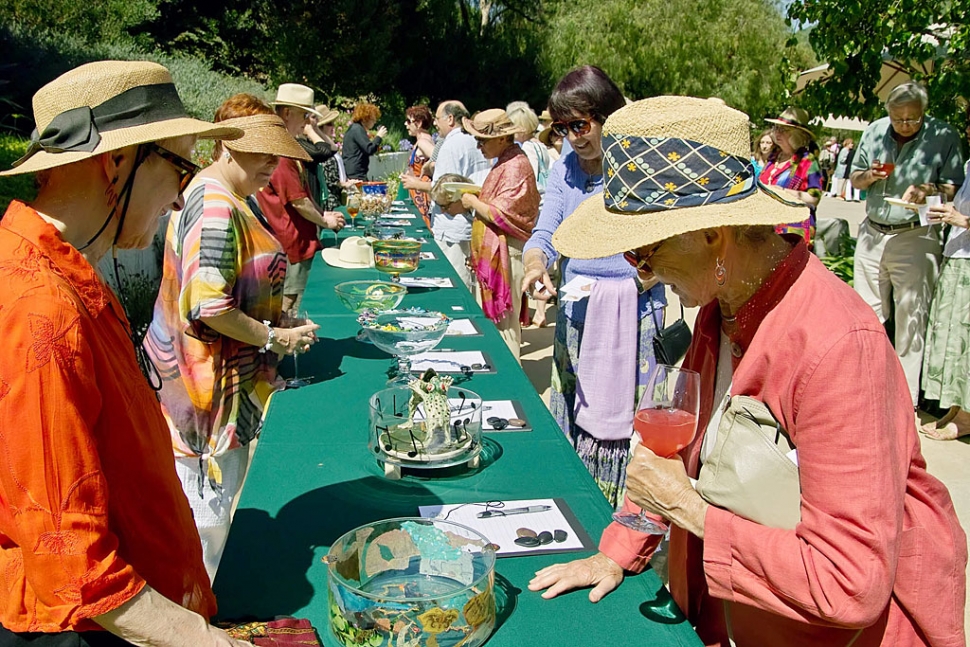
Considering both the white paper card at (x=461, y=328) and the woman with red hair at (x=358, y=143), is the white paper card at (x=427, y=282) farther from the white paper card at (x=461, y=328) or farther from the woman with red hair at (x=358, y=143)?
the woman with red hair at (x=358, y=143)

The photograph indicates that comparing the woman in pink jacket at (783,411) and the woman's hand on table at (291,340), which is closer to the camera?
the woman in pink jacket at (783,411)

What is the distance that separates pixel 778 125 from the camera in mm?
7191

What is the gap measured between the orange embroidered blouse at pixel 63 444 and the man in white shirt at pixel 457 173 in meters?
4.74

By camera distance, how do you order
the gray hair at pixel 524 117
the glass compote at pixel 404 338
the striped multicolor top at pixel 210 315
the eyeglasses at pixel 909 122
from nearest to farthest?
1. the striped multicolor top at pixel 210 315
2. the glass compote at pixel 404 338
3. the eyeglasses at pixel 909 122
4. the gray hair at pixel 524 117

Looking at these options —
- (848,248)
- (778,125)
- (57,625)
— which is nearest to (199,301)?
(57,625)

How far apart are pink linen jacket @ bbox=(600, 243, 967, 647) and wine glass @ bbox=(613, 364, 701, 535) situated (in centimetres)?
10

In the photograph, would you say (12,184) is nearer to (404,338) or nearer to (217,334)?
(217,334)

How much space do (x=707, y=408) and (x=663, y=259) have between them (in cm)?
38

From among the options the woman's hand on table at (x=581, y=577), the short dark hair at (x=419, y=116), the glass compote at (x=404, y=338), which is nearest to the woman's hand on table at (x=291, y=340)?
the glass compote at (x=404, y=338)

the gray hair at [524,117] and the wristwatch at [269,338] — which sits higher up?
the gray hair at [524,117]

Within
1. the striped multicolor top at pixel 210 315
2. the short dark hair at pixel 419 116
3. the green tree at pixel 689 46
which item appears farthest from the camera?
the green tree at pixel 689 46

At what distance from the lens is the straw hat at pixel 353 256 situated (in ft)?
16.4

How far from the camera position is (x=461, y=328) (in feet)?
12.1

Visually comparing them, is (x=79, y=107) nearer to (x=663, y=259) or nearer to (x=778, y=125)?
(x=663, y=259)
